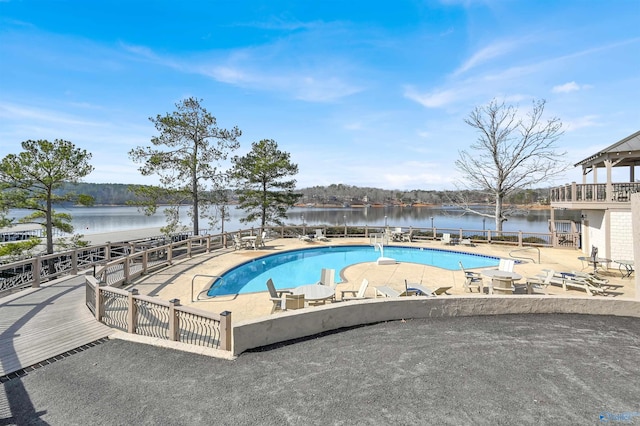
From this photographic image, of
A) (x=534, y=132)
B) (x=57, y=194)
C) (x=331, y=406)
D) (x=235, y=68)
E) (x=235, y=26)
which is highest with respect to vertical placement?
(x=235, y=26)

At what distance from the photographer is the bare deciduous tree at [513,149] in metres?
21.7

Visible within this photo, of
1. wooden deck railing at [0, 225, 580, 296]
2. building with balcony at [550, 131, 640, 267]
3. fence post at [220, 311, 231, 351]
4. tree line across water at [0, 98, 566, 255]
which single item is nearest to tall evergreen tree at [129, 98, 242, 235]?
tree line across water at [0, 98, 566, 255]

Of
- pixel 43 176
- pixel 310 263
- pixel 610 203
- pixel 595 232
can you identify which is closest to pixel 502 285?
pixel 610 203

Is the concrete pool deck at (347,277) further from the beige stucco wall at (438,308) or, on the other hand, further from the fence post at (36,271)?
the fence post at (36,271)

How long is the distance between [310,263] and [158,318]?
892cm

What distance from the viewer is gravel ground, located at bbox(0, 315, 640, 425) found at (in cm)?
340

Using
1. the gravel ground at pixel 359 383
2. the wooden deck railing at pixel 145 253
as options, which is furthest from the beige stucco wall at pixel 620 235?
the gravel ground at pixel 359 383

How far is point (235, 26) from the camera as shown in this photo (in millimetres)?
14711

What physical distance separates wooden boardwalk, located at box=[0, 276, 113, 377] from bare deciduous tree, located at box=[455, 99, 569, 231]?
913 inches

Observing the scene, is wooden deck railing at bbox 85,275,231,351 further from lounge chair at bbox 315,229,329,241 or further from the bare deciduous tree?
the bare deciduous tree

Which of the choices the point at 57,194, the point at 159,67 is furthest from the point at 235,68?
the point at 57,194

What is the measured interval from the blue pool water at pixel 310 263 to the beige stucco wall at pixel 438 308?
4.28 metres

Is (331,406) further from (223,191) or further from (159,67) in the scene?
(223,191)

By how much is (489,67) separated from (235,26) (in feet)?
42.4
